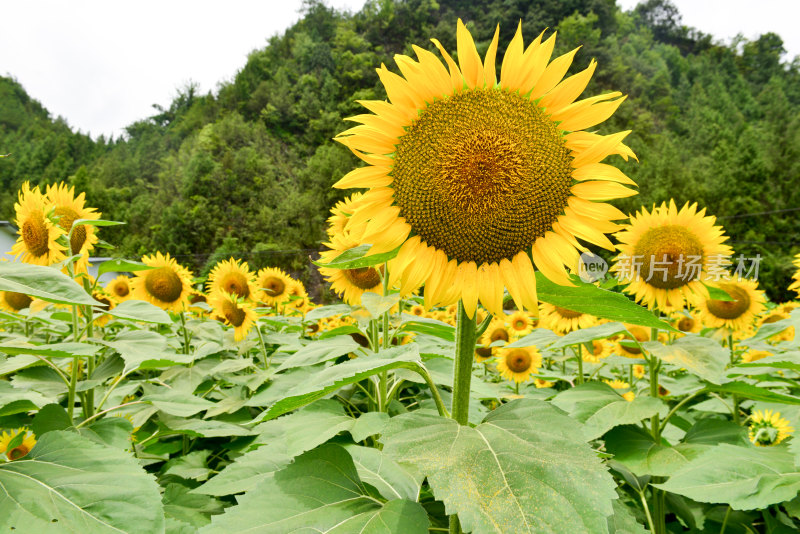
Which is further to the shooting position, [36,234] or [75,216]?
[75,216]

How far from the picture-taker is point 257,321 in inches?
123

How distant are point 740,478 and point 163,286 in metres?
3.32

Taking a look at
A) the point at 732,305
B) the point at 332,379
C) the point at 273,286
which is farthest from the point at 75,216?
the point at 732,305

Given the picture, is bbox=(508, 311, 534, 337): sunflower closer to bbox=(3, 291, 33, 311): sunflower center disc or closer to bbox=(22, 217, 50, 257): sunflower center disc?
bbox=(22, 217, 50, 257): sunflower center disc

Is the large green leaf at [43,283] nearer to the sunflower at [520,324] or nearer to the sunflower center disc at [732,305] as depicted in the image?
the sunflower center disc at [732,305]

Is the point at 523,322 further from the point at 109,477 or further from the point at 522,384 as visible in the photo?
the point at 109,477

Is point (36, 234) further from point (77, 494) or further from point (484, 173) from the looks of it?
point (484, 173)

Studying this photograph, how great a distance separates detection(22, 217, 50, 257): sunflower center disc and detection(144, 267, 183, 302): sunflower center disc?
1083mm

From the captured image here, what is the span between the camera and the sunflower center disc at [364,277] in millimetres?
2607

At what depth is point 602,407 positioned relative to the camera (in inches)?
74.9

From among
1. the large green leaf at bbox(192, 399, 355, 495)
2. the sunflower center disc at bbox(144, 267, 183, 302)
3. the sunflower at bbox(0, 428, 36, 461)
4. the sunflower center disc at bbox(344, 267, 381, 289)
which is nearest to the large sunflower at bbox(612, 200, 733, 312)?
the sunflower center disc at bbox(344, 267, 381, 289)

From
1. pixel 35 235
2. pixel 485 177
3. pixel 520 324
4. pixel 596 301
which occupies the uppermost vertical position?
pixel 485 177

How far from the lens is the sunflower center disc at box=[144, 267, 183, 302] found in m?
3.38

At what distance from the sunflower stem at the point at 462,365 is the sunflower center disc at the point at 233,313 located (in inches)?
92.8
